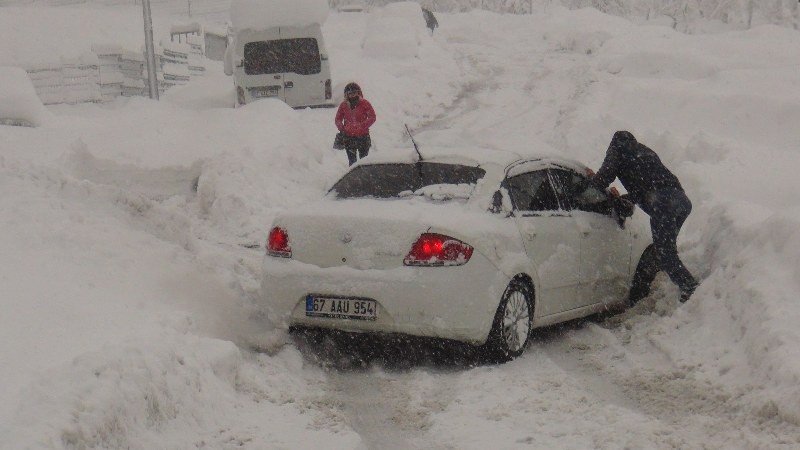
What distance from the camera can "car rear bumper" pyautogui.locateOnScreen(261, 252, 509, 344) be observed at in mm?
6191

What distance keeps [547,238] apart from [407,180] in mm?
1189

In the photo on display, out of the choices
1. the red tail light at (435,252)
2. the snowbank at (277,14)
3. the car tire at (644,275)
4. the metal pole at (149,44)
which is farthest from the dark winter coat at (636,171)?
the metal pole at (149,44)

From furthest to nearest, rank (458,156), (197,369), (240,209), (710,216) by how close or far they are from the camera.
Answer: (240,209), (710,216), (458,156), (197,369)

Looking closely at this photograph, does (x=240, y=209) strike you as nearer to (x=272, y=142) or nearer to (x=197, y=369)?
(x=272, y=142)

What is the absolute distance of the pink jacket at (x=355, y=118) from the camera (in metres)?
13.5

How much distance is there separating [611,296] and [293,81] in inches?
555

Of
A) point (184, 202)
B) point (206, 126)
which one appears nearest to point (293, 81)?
point (206, 126)

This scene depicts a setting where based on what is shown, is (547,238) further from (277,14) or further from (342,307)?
(277,14)

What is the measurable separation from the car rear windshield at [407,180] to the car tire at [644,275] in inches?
97.2

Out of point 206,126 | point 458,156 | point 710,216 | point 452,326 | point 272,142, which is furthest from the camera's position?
point 206,126

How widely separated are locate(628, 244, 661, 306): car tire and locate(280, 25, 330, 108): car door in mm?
13391

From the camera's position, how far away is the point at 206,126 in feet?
54.8

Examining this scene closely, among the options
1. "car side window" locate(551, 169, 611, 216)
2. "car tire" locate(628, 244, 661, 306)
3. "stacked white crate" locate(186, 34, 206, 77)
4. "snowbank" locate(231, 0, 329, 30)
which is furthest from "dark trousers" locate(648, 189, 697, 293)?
"stacked white crate" locate(186, 34, 206, 77)

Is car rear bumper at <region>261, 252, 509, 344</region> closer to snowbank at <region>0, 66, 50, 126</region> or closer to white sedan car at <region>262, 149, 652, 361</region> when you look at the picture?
white sedan car at <region>262, 149, 652, 361</region>
